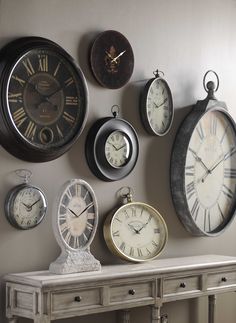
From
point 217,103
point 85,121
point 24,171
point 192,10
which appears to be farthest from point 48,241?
point 192,10

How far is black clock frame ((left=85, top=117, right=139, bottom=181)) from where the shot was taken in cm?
412

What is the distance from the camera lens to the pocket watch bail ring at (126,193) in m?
4.33

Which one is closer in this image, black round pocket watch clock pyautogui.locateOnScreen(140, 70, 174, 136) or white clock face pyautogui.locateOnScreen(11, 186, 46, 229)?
white clock face pyautogui.locateOnScreen(11, 186, 46, 229)

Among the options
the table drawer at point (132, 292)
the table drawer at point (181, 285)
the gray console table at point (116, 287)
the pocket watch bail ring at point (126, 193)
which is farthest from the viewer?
the pocket watch bail ring at point (126, 193)

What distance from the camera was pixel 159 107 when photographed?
454cm

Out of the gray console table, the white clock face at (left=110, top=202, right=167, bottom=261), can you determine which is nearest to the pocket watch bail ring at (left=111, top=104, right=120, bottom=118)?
the white clock face at (left=110, top=202, right=167, bottom=261)

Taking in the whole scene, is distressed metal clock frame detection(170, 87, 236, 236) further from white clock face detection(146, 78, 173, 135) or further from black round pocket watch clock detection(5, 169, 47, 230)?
black round pocket watch clock detection(5, 169, 47, 230)

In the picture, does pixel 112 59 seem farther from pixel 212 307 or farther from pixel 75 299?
pixel 212 307

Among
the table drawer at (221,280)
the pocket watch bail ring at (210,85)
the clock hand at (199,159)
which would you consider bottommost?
the table drawer at (221,280)

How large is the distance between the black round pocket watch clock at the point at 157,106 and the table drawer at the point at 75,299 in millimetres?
1230

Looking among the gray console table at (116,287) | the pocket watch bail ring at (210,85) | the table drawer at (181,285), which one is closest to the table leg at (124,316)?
the gray console table at (116,287)

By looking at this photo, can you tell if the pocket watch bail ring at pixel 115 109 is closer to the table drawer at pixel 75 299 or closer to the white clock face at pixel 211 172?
the white clock face at pixel 211 172

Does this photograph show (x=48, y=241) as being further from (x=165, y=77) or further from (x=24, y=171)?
(x=165, y=77)

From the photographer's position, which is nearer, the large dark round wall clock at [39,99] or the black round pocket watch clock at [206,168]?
the large dark round wall clock at [39,99]
